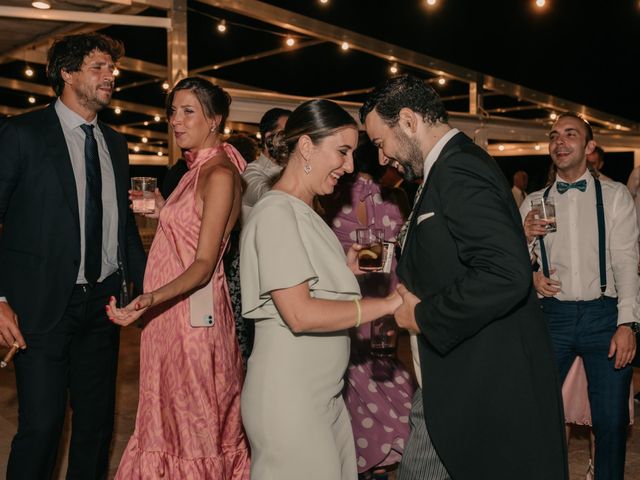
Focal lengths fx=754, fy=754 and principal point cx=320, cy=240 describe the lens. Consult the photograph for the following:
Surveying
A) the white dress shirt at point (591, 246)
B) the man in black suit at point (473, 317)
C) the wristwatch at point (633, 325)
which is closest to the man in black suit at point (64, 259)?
the man in black suit at point (473, 317)

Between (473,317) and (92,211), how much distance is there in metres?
1.78

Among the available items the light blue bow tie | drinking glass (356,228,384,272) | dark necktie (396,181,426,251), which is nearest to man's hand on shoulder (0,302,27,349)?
drinking glass (356,228,384,272)

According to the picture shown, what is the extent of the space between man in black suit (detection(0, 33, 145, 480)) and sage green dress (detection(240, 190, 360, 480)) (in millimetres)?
1032

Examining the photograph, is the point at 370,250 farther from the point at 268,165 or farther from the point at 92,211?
the point at 268,165

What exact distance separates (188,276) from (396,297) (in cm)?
88

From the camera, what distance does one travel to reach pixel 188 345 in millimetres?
2924

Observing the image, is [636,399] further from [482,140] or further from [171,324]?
[482,140]

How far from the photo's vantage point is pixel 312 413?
2.16 m

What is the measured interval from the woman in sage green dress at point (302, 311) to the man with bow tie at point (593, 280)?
148cm

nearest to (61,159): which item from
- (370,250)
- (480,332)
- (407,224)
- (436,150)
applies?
(370,250)

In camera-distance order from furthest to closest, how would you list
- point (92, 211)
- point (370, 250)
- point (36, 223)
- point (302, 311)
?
point (92, 211) → point (36, 223) → point (370, 250) → point (302, 311)

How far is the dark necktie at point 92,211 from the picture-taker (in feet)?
9.91

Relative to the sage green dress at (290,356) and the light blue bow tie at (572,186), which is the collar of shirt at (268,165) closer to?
the light blue bow tie at (572,186)

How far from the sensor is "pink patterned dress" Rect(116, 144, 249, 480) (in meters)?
2.92
